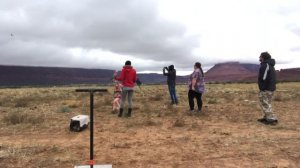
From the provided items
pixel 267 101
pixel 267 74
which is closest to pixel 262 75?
pixel 267 74

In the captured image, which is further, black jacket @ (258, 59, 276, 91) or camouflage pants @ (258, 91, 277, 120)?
camouflage pants @ (258, 91, 277, 120)

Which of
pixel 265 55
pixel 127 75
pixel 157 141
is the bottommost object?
pixel 157 141

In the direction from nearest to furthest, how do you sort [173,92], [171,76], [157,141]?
1. [157,141]
2. [171,76]
3. [173,92]

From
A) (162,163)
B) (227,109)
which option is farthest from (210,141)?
(227,109)

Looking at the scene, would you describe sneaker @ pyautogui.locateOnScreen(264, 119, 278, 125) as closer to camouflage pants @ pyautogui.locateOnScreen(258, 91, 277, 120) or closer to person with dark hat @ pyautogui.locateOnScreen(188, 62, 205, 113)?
camouflage pants @ pyautogui.locateOnScreen(258, 91, 277, 120)

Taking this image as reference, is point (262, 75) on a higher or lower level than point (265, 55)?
lower

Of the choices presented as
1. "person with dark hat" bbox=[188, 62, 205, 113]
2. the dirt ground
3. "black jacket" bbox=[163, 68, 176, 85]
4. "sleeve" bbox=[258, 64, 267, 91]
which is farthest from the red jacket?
"black jacket" bbox=[163, 68, 176, 85]

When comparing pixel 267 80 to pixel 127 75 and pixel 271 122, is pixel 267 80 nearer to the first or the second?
pixel 271 122

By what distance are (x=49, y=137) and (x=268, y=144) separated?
18.1 ft

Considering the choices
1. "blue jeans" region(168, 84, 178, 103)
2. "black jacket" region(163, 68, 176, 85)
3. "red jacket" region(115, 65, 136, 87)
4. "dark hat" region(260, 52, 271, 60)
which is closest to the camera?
"dark hat" region(260, 52, 271, 60)

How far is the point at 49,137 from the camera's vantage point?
38.7 ft

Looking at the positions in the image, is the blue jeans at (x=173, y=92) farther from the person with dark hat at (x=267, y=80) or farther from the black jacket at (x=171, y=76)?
the person with dark hat at (x=267, y=80)

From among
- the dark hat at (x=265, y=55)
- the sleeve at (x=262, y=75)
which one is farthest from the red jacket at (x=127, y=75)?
the dark hat at (x=265, y=55)

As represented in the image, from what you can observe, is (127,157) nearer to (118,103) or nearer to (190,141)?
(190,141)
